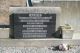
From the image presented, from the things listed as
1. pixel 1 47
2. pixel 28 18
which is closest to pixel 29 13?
pixel 28 18

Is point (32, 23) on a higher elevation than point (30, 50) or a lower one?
higher

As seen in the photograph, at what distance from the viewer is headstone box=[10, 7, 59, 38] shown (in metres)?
8.66

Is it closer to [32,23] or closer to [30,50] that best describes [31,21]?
[32,23]

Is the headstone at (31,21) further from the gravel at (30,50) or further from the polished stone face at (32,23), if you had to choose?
the gravel at (30,50)

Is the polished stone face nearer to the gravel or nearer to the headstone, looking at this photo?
the headstone

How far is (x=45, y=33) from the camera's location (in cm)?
875

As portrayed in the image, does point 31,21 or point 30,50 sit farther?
point 31,21

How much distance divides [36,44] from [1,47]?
108 cm

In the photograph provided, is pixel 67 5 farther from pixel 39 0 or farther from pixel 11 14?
pixel 11 14

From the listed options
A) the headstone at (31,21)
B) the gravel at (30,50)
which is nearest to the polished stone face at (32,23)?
the headstone at (31,21)

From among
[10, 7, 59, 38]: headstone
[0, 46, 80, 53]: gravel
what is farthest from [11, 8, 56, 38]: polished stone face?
[0, 46, 80, 53]: gravel

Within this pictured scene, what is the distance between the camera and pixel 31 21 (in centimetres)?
866

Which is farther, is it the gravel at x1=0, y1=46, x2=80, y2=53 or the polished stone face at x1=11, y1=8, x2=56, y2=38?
the polished stone face at x1=11, y1=8, x2=56, y2=38

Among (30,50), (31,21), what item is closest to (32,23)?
(31,21)
